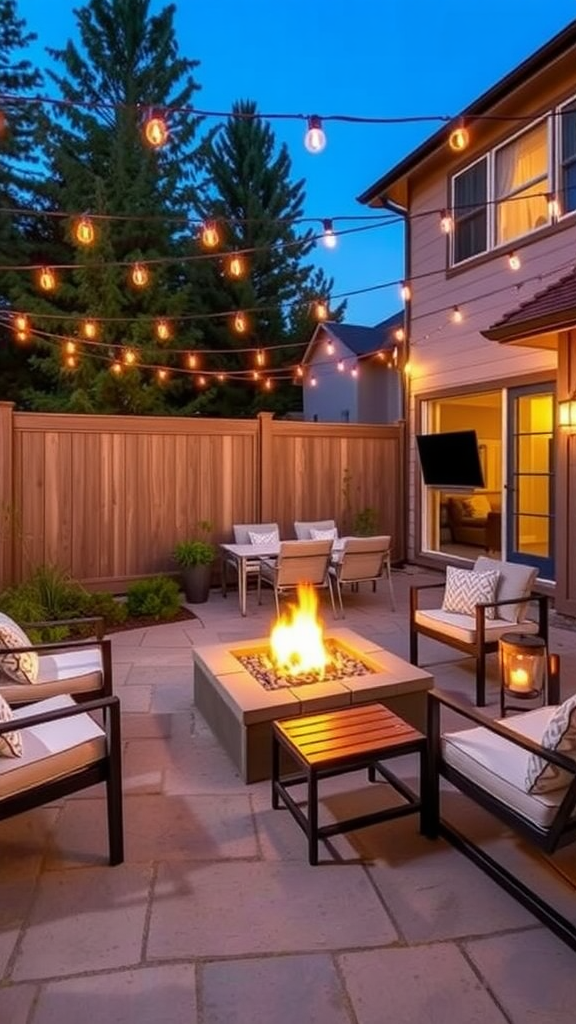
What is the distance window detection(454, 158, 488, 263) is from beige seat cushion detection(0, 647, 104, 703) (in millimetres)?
6625

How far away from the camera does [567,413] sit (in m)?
5.82

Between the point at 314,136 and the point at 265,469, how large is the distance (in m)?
4.44

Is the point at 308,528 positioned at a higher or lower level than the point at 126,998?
higher

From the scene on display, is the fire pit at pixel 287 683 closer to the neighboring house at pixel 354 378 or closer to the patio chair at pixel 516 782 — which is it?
the patio chair at pixel 516 782

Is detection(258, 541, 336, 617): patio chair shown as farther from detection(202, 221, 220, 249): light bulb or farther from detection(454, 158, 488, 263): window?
detection(454, 158, 488, 263): window

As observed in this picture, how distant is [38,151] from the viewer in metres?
14.7

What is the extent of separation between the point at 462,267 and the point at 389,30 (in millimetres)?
9282

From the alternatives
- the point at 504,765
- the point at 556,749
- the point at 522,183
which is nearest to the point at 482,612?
the point at 504,765

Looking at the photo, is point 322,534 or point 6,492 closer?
point 6,492

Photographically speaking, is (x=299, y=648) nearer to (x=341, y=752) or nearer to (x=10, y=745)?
(x=341, y=752)

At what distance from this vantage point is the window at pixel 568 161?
6.41 metres

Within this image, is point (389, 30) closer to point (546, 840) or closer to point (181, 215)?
point (181, 215)

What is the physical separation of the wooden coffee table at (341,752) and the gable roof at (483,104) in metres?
3.92

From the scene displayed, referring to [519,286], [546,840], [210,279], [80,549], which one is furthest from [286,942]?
[210,279]
